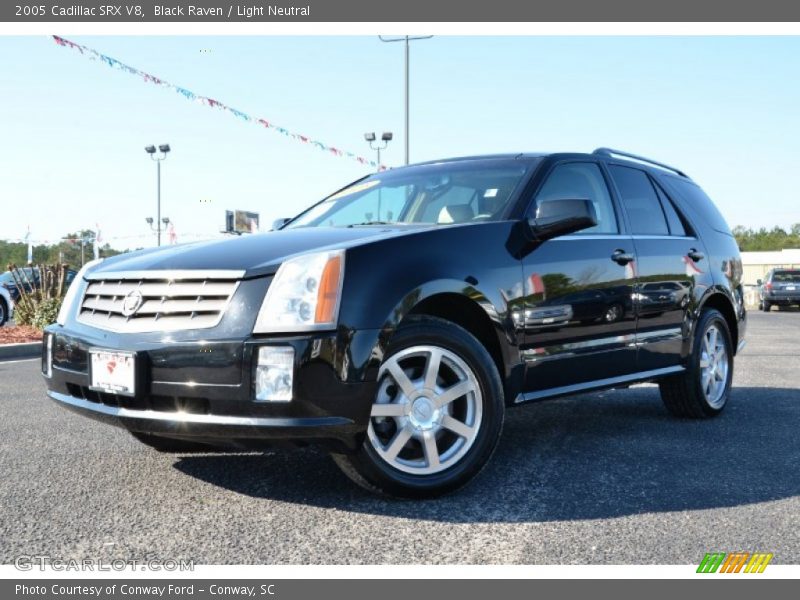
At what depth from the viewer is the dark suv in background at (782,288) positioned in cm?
2927

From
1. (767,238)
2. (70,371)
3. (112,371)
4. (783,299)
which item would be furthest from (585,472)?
(767,238)

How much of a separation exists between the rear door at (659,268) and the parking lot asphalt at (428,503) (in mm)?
562

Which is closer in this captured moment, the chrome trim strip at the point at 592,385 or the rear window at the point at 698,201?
the chrome trim strip at the point at 592,385

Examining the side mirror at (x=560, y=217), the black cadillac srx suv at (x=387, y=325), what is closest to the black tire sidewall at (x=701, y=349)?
the black cadillac srx suv at (x=387, y=325)

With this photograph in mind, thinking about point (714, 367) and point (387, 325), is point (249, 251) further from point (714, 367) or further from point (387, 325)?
point (714, 367)

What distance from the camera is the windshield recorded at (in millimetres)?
4562

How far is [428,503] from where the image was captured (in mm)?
3648

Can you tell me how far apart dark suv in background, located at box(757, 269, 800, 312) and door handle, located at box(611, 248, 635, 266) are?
2708cm

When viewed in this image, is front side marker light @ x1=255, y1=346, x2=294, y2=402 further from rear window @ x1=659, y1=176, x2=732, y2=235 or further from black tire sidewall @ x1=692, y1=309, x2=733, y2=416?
rear window @ x1=659, y1=176, x2=732, y2=235

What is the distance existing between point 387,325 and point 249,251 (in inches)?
28.1

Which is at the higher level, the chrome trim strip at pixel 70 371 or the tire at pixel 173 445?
the chrome trim strip at pixel 70 371

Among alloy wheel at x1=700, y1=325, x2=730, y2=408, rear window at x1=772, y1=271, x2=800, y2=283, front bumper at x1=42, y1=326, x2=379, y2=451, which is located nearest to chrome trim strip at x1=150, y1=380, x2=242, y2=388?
front bumper at x1=42, y1=326, x2=379, y2=451

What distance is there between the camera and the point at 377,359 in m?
3.47

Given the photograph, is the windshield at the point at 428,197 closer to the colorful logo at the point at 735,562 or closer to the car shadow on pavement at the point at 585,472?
the car shadow on pavement at the point at 585,472
